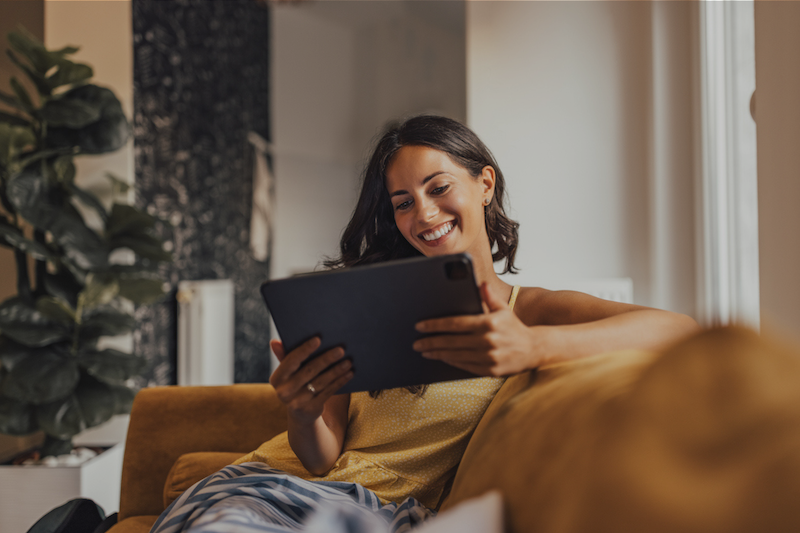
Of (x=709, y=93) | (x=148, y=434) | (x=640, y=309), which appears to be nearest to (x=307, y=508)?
(x=640, y=309)

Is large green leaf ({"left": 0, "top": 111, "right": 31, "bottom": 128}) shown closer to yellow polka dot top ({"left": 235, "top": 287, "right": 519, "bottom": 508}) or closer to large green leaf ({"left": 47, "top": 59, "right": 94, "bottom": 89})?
large green leaf ({"left": 47, "top": 59, "right": 94, "bottom": 89})

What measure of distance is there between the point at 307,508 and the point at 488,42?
2.46m

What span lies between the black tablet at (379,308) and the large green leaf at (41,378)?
5.32 ft

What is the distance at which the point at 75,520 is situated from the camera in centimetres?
119

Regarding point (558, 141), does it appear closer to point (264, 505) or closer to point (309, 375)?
point (309, 375)

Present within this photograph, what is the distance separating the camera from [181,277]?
3600 mm

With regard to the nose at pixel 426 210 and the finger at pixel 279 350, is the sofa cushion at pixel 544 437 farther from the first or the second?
the nose at pixel 426 210

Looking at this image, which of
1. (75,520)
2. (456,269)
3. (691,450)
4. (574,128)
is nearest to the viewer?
(691,450)

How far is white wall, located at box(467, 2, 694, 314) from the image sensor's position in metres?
2.67

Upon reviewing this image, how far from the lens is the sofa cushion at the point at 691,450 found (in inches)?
15.1

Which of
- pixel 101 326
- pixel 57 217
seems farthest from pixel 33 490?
pixel 57 217

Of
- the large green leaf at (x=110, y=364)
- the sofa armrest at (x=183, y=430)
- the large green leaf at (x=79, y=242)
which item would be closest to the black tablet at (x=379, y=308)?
the sofa armrest at (x=183, y=430)

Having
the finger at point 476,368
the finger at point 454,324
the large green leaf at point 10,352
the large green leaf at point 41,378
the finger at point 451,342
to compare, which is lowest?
the large green leaf at point 41,378

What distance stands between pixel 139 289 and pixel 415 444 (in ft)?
5.39
